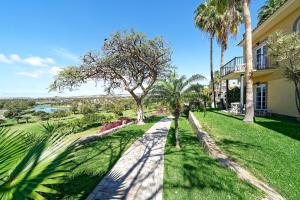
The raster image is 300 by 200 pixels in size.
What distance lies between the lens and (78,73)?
1658 centimetres

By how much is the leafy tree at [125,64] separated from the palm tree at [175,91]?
7.26m

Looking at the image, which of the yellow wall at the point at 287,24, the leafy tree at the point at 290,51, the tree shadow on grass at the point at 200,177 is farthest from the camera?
the yellow wall at the point at 287,24

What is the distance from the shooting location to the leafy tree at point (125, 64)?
16.2m

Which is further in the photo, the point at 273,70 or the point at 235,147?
the point at 273,70

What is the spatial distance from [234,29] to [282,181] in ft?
74.2

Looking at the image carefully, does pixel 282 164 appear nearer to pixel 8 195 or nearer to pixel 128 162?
pixel 128 162

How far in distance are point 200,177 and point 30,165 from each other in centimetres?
399

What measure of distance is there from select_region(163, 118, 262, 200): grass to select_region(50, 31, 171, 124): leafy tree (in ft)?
32.5

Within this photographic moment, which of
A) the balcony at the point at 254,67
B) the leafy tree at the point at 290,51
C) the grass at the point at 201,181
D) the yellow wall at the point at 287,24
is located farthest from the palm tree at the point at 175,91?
the balcony at the point at 254,67

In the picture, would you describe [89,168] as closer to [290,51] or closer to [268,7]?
[290,51]

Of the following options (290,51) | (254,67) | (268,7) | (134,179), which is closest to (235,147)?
(134,179)

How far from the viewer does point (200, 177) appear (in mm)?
4875

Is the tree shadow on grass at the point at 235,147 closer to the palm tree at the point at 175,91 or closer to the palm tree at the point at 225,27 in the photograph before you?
the palm tree at the point at 175,91

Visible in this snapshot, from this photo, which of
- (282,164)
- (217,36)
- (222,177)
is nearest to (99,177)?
(222,177)
